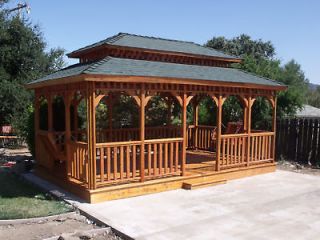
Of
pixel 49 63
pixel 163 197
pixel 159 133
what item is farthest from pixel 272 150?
pixel 49 63

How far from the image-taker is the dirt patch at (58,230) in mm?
5383

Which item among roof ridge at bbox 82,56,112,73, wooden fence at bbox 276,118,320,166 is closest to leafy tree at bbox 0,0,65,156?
roof ridge at bbox 82,56,112,73

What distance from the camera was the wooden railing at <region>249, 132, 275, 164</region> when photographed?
1004 centimetres

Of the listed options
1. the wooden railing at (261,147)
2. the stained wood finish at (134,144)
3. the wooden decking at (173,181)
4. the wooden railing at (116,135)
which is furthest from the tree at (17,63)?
the wooden railing at (261,147)

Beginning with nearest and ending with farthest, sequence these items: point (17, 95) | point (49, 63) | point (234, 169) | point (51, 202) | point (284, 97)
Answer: point (51, 202) → point (234, 169) → point (284, 97) → point (17, 95) → point (49, 63)

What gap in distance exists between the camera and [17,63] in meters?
17.3

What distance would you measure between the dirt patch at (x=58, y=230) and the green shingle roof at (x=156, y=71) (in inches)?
107

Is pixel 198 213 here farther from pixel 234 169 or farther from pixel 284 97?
pixel 284 97

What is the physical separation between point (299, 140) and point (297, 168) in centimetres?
124

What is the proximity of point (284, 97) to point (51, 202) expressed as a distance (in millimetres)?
9917

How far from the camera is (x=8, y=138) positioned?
16859 mm

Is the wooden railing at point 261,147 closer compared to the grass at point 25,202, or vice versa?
the grass at point 25,202

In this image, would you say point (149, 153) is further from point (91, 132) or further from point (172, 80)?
point (172, 80)

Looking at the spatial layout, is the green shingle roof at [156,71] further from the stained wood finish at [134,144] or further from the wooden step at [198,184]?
the wooden step at [198,184]
